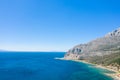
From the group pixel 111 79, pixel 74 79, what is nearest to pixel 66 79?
pixel 74 79

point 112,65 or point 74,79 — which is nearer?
point 74,79

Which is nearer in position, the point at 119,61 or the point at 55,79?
the point at 55,79

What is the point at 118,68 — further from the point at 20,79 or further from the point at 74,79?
the point at 20,79

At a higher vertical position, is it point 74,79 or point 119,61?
point 119,61

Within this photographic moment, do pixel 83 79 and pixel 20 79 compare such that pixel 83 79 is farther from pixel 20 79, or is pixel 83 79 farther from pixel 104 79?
pixel 20 79

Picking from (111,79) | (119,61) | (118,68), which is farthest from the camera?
(119,61)

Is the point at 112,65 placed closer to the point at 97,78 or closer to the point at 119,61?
Result: the point at 119,61

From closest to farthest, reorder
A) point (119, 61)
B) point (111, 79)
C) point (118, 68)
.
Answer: point (111, 79)
point (118, 68)
point (119, 61)

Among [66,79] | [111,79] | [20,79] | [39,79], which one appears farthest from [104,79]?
[20,79]
